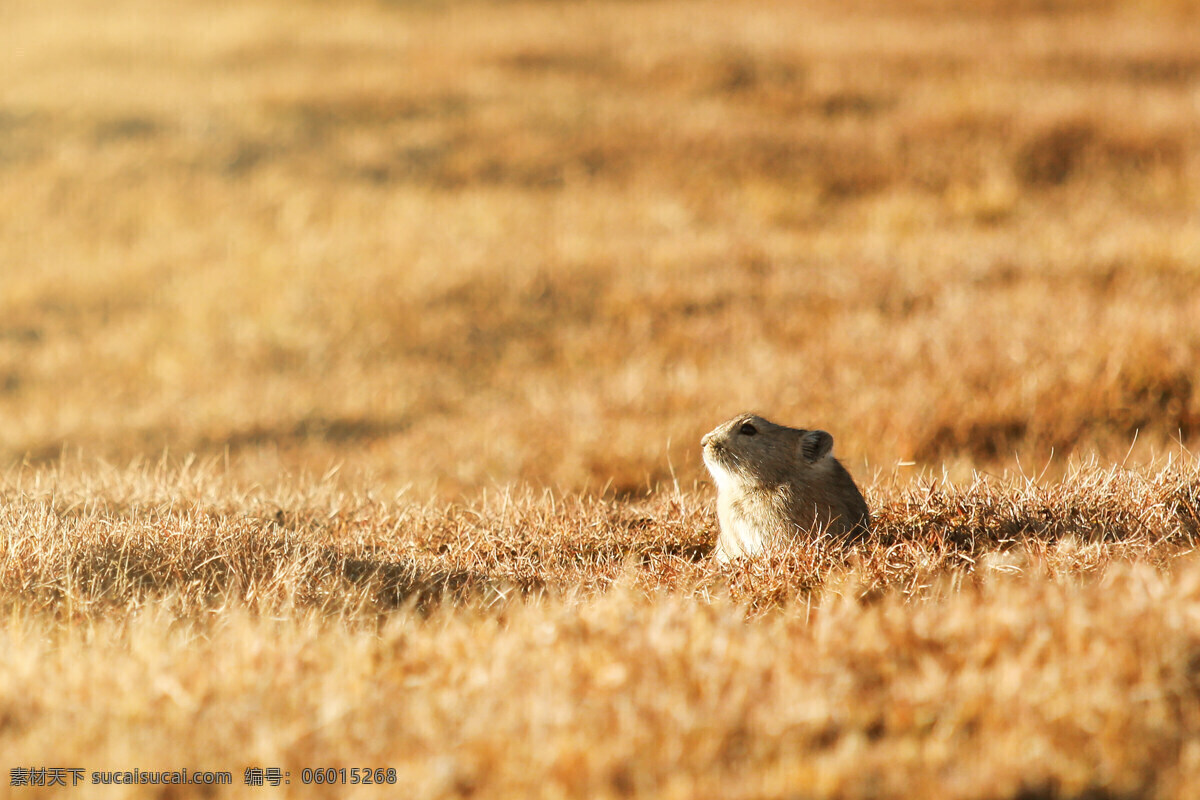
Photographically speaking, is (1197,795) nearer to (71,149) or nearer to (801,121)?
(801,121)

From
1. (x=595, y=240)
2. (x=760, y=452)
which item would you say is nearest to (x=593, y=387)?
(x=595, y=240)

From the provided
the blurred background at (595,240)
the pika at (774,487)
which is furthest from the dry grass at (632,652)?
the blurred background at (595,240)

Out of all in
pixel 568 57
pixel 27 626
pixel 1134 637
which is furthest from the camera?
pixel 568 57

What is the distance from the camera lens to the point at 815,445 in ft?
16.2

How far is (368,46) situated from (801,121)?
9372 millimetres

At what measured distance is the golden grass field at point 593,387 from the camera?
2.68m

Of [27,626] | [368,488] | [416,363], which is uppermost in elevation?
[27,626]

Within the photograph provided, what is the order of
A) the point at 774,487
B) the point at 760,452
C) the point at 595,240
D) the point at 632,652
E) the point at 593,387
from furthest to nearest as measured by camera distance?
the point at 595,240 < the point at 593,387 < the point at 760,452 < the point at 774,487 < the point at 632,652

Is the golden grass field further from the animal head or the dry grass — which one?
the animal head

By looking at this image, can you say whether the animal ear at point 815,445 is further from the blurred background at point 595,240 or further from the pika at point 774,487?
Result: the blurred background at point 595,240

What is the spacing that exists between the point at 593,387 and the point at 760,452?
4.88 metres

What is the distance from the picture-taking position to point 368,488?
5.87m

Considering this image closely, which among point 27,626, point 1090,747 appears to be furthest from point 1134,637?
point 27,626

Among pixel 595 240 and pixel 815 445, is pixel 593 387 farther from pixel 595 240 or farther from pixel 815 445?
pixel 815 445
